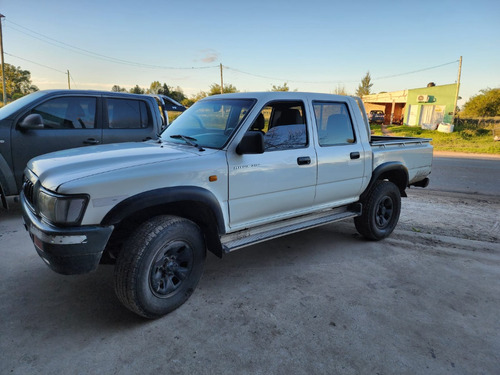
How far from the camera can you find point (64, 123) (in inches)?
211

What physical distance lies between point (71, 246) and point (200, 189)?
1.03 metres

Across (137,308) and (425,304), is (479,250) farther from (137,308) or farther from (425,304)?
(137,308)

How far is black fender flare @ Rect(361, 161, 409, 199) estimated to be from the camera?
14.9 feet

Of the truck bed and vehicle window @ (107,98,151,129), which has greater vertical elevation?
vehicle window @ (107,98,151,129)

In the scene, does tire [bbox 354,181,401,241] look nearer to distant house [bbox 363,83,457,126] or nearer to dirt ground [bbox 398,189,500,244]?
dirt ground [bbox 398,189,500,244]

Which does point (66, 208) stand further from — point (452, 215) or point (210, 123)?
point (452, 215)

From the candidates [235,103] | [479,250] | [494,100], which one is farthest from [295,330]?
[494,100]

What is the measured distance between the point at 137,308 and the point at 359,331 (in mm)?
1737

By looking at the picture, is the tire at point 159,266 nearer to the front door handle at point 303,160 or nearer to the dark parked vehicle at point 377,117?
the front door handle at point 303,160

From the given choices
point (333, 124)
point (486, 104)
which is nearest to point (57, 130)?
point (333, 124)

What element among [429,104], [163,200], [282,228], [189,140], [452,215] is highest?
[429,104]

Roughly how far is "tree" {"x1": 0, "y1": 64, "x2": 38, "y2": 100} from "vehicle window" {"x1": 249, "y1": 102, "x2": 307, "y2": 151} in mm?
60140

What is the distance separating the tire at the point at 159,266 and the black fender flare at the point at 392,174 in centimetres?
256

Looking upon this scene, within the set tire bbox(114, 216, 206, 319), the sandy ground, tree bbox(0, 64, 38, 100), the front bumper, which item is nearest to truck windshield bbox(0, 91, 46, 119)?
the sandy ground
